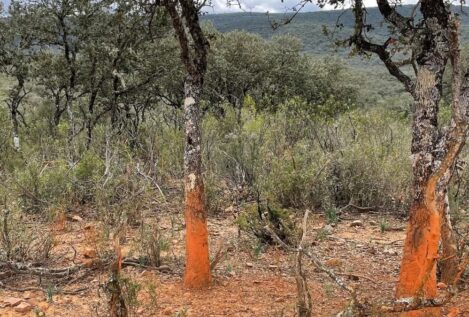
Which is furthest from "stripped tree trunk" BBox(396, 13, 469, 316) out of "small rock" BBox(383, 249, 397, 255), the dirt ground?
"small rock" BBox(383, 249, 397, 255)

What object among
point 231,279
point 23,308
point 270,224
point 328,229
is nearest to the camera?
point 23,308

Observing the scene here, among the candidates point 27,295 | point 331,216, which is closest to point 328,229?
point 331,216

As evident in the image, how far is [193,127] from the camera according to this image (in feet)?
15.8

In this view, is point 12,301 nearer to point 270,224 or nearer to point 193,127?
point 193,127

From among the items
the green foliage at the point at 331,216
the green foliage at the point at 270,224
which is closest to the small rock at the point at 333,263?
the green foliage at the point at 270,224

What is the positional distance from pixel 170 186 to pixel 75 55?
647cm

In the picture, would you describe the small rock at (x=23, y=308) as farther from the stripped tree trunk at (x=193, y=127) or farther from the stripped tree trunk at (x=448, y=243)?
the stripped tree trunk at (x=448, y=243)

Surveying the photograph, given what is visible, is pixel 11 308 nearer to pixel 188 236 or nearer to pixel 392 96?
pixel 188 236

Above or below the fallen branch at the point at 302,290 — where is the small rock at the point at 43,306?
below

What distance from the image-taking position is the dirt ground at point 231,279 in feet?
15.0

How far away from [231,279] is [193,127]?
5.33 ft

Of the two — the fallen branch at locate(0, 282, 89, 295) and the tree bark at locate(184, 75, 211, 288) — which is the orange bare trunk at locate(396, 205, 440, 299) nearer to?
the tree bark at locate(184, 75, 211, 288)

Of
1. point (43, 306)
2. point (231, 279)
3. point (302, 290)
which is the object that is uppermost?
point (302, 290)

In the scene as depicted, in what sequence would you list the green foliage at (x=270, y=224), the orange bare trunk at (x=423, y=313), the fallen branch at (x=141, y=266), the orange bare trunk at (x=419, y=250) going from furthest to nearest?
the green foliage at (x=270, y=224) < the fallen branch at (x=141, y=266) < the orange bare trunk at (x=423, y=313) < the orange bare trunk at (x=419, y=250)
